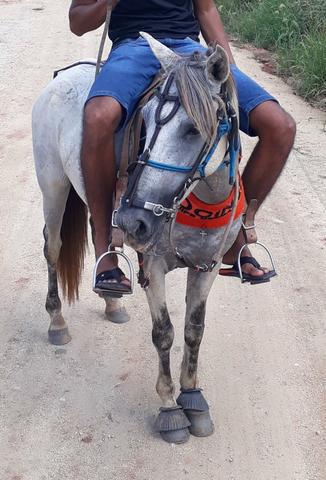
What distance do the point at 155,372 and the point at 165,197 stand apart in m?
1.67

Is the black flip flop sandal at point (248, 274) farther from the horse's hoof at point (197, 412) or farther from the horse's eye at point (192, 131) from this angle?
the horse's eye at point (192, 131)

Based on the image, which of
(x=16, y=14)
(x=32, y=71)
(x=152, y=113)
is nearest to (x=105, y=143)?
(x=152, y=113)

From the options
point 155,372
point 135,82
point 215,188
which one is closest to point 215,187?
point 215,188

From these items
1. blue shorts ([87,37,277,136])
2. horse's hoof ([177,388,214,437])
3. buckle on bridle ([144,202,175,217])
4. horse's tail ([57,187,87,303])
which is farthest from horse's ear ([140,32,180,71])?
horse's hoof ([177,388,214,437])

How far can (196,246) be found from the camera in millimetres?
3633

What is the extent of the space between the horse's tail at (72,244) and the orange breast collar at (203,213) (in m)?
1.26

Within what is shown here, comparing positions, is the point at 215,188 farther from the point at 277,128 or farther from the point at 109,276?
the point at 109,276

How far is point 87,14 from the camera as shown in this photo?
150 inches

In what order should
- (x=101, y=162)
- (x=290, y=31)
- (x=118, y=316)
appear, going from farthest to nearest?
(x=290, y=31)
(x=118, y=316)
(x=101, y=162)

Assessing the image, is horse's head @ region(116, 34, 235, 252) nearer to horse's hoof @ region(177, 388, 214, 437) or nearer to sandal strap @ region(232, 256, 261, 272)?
sandal strap @ region(232, 256, 261, 272)

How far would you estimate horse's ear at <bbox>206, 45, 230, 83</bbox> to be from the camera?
9.51 feet

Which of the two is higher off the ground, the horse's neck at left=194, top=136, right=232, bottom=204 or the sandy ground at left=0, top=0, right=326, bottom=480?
the horse's neck at left=194, top=136, right=232, bottom=204

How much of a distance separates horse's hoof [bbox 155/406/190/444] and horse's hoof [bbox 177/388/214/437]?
0.04 metres

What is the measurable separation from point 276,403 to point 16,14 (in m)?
12.8
